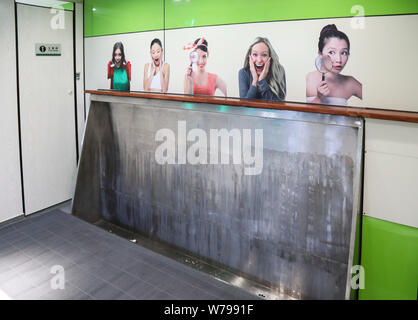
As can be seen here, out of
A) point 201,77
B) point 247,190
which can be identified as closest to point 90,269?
point 247,190

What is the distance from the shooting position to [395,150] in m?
2.22

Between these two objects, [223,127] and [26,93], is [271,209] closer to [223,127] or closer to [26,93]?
[223,127]

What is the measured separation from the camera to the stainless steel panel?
2455 millimetres

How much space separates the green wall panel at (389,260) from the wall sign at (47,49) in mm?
3498

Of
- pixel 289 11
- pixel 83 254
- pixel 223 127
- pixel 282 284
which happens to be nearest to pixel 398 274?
pixel 282 284

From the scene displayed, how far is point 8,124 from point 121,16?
5.19 feet

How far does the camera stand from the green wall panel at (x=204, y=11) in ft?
7.73

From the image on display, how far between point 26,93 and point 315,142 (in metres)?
2.99

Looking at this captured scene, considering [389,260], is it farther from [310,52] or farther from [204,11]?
[204,11]

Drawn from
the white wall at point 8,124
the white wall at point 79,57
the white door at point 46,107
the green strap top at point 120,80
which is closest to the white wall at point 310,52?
the green strap top at point 120,80

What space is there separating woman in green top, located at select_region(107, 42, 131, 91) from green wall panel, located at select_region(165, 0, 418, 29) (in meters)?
0.70

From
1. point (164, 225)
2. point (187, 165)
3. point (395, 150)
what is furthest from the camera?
point (164, 225)

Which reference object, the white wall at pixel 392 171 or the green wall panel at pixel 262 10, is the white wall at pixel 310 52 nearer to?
the green wall panel at pixel 262 10

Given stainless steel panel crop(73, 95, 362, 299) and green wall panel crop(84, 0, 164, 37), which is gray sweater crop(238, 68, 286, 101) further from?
green wall panel crop(84, 0, 164, 37)
